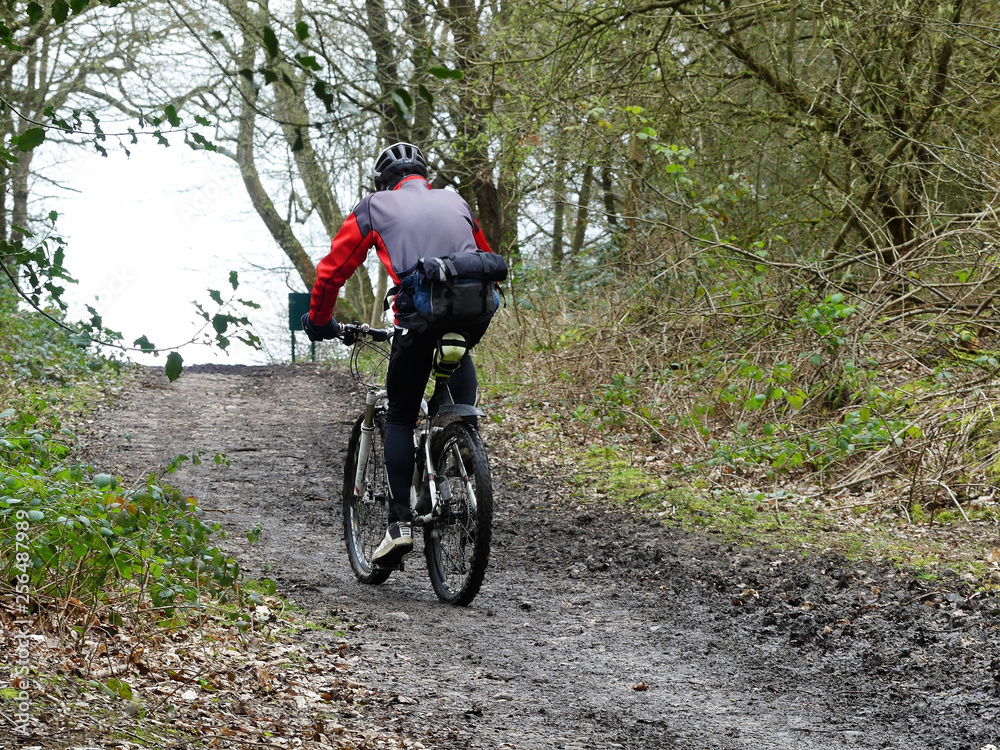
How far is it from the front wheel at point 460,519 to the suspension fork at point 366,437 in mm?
636

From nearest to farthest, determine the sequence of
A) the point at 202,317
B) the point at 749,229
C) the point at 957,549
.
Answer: the point at 202,317 < the point at 957,549 < the point at 749,229

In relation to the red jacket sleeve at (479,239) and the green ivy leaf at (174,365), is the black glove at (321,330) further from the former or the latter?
the green ivy leaf at (174,365)

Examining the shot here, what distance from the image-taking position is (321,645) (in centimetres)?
406

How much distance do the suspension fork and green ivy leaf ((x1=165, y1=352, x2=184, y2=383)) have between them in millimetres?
2267

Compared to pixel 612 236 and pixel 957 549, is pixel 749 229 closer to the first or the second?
pixel 612 236

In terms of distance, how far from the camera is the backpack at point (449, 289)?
4.40 m

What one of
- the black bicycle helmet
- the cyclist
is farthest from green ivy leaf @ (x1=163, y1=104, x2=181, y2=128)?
the black bicycle helmet

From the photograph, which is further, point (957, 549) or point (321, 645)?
point (957, 549)

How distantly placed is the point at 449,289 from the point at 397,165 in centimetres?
91

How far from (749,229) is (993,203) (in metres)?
3.13

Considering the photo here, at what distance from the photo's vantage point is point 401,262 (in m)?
4.57

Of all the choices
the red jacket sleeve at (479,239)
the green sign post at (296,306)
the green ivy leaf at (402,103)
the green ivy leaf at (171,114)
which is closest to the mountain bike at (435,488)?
the red jacket sleeve at (479,239)

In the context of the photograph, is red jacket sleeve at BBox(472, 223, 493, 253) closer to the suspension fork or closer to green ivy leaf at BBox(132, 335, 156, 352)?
the suspension fork

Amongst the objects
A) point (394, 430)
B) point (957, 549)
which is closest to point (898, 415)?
point (957, 549)
